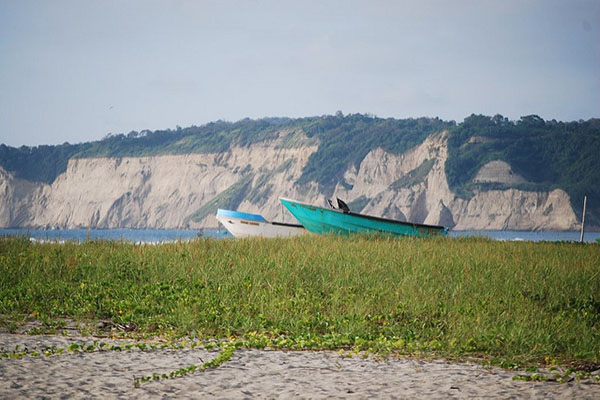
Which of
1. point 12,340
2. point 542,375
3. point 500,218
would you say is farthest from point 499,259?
point 500,218

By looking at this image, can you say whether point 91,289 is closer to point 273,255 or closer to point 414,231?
point 273,255

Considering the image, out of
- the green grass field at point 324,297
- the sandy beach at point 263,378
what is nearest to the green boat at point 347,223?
the green grass field at point 324,297

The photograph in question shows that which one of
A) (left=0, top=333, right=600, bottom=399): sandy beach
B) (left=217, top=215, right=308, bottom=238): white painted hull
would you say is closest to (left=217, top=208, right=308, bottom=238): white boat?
(left=217, top=215, right=308, bottom=238): white painted hull

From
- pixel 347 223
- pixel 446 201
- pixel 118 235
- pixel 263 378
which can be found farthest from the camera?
pixel 446 201

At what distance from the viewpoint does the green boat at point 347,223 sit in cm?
2481

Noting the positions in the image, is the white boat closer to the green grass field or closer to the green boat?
the green boat

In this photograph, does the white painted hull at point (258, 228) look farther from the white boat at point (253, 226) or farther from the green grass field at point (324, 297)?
the green grass field at point (324, 297)

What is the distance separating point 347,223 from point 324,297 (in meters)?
16.1

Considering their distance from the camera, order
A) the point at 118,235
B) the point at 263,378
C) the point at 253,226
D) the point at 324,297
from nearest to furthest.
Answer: the point at 263,378 → the point at 324,297 → the point at 253,226 → the point at 118,235

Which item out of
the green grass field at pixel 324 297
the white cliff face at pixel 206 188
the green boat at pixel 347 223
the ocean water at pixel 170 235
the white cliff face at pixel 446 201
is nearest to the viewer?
the green grass field at pixel 324 297

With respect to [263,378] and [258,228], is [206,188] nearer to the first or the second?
[258,228]

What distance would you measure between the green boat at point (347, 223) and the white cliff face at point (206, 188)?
85.1 metres

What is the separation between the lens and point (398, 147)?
130 meters

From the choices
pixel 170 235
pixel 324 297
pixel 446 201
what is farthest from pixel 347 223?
pixel 446 201
